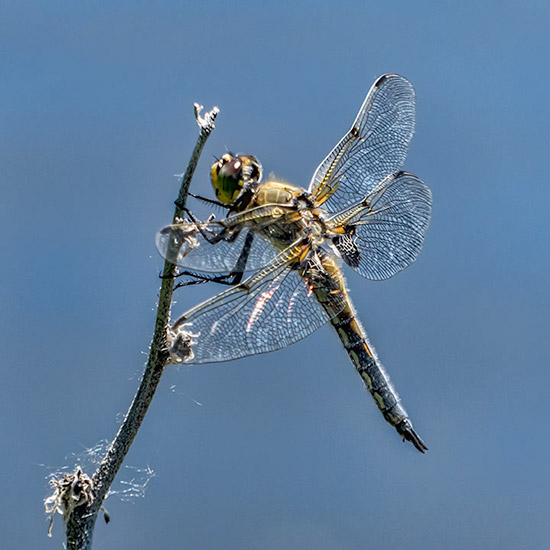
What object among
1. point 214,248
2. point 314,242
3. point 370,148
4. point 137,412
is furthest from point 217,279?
point 370,148

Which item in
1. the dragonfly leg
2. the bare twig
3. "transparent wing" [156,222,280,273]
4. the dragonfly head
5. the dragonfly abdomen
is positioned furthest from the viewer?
the dragonfly abdomen

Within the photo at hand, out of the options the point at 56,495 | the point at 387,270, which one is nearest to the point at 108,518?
the point at 56,495

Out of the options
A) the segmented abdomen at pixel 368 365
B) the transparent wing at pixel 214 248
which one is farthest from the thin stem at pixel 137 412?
the segmented abdomen at pixel 368 365

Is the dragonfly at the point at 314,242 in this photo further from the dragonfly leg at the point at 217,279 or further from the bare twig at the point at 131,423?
the bare twig at the point at 131,423

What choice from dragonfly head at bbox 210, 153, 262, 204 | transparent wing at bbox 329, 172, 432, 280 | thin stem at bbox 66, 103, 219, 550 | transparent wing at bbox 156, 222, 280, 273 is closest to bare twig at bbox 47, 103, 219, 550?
thin stem at bbox 66, 103, 219, 550

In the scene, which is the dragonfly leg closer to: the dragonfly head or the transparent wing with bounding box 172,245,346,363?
the transparent wing with bounding box 172,245,346,363

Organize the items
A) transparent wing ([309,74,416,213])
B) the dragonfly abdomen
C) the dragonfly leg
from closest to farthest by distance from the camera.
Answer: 1. the dragonfly leg
2. the dragonfly abdomen
3. transparent wing ([309,74,416,213])

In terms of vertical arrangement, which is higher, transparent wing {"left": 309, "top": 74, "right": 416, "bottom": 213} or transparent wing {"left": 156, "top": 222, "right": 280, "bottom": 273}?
transparent wing {"left": 309, "top": 74, "right": 416, "bottom": 213}
